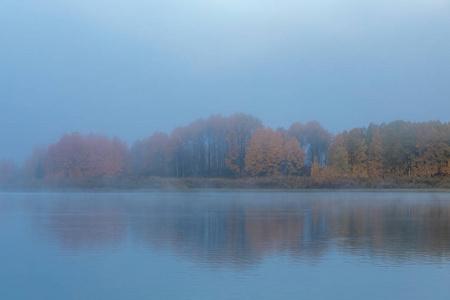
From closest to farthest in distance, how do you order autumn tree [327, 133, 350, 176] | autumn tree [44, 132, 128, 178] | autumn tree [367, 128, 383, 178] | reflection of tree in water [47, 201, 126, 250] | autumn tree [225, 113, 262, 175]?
1. reflection of tree in water [47, 201, 126, 250]
2. autumn tree [327, 133, 350, 176]
3. autumn tree [367, 128, 383, 178]
4. autumn tree [44, 132, 128, 178]
5. autumn tree [225, 113, 262, 175]

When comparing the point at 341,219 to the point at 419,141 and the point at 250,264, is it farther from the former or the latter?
the point at 419,141

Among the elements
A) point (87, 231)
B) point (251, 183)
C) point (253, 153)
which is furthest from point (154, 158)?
point (87, 231)

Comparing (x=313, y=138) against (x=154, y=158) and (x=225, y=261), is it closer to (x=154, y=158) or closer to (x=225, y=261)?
(x=154, y=158)

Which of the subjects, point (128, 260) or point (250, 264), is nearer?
point (250, 264)

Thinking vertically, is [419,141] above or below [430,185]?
above

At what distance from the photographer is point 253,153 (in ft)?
223

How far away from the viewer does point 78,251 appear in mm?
12617

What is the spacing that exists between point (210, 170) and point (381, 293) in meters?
75.6

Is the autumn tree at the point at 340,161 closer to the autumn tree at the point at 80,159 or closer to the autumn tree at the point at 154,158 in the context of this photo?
the autumn tree at the point at 154,158

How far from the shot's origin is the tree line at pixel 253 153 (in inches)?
2662

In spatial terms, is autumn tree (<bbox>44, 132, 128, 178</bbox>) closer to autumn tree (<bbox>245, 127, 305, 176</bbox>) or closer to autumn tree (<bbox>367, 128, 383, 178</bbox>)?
autumn tree (<bbox>245, 127, 305, 176</bbox>)

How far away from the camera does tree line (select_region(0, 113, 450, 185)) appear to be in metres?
67.6

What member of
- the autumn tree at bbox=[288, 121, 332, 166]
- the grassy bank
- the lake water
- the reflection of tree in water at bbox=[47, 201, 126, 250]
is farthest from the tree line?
the lake water

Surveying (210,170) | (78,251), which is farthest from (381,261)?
(210,170)
